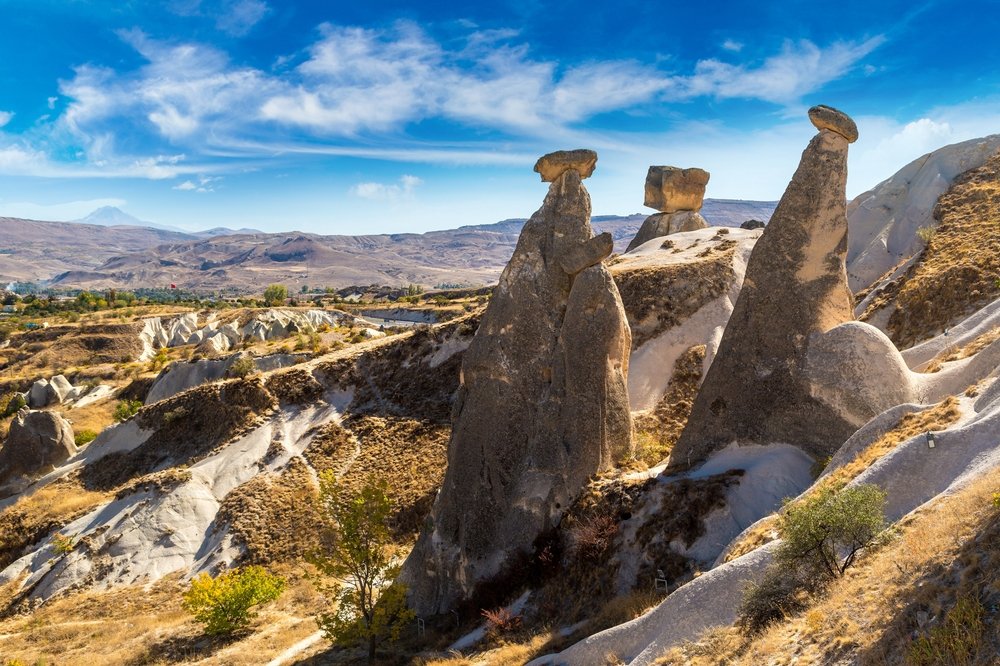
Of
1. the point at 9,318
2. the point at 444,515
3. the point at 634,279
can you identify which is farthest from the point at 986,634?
the point at 9,318

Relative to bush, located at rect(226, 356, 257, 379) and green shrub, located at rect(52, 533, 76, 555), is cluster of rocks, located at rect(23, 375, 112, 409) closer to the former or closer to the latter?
bush, located at rect(226, 356, 257, 379)

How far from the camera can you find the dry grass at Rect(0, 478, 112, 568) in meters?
32.9

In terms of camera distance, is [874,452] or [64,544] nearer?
[874,452]

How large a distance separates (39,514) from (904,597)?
39708 mm

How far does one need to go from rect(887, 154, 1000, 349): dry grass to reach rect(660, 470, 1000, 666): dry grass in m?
18.4

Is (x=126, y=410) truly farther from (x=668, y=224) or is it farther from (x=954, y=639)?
(x=954, y=639)

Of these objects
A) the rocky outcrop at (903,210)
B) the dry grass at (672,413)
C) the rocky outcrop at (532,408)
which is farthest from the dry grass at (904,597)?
the rocky outcrop at (903,210)

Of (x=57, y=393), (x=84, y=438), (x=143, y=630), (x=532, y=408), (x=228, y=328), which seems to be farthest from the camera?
(x=228, y=328)

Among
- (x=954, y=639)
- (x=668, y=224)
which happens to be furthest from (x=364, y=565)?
(x=668, y=224)

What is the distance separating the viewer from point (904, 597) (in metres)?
8.70

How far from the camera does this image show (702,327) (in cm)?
3003

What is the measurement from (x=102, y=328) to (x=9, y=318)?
106 feet

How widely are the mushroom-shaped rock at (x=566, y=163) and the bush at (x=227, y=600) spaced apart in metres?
18.5

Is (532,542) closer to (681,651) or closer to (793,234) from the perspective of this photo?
(681,651)
